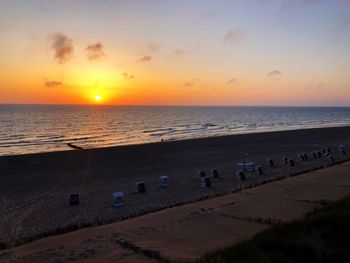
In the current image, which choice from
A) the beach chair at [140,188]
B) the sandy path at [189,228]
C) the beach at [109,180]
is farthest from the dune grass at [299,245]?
the beach chair at [140,188]

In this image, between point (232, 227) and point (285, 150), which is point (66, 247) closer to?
point (232, 227)

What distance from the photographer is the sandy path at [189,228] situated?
21.1 feet

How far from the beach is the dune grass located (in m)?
5.35

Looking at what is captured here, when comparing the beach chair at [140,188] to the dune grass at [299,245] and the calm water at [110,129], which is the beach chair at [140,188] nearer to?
the dune grass at [299,245]

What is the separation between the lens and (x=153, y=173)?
17734 mm

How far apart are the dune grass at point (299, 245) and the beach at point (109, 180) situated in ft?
17.6

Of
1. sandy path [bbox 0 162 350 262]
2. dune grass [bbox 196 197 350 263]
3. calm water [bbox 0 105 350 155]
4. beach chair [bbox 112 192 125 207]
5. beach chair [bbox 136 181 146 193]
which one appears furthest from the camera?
calm water [bbox 0 105 350 155]

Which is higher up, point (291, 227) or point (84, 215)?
point (291, 227)

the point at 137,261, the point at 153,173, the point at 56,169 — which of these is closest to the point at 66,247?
the point at 137,261

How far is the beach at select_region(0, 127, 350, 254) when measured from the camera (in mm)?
9953

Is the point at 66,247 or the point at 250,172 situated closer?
the point at 66,247

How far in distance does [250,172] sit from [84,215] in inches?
358

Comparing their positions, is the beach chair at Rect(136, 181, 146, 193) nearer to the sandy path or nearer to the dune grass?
the sandy path

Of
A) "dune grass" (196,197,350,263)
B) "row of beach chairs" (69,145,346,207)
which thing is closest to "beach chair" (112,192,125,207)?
"row of beach chairs" (69,145,346,207)
